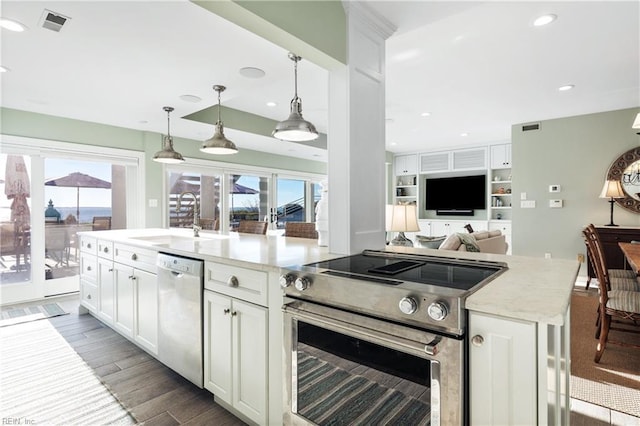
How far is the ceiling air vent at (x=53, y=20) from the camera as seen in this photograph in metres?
2.09

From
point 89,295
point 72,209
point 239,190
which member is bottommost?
point 89,295

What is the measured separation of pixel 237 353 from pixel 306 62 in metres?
2.42

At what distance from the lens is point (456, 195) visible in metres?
7.55

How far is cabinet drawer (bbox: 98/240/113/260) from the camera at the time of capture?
2924 mm

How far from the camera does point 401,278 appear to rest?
50.5 inches

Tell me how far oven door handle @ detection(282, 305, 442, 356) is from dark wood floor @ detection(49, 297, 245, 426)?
857 mm

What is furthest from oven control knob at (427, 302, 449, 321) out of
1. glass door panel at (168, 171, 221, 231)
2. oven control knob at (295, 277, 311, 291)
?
glass door panel at (168, 171, 221, 231)

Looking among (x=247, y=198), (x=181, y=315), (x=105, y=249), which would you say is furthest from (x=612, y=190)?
(x=105, y=249)

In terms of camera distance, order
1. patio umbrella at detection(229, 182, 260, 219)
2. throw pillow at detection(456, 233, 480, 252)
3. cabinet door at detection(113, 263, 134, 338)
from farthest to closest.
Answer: patio umbrella at detection(229, 182, 260, 219) → throw pillow at detection(456, 233, 480, 252) → cabinet door at detection(113, 263, 134, 338)

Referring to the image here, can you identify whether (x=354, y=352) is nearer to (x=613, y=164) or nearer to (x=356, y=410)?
(x=356, y=410)

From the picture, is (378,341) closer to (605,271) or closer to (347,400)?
(347,400)

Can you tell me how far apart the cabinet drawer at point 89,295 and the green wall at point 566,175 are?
228 inches

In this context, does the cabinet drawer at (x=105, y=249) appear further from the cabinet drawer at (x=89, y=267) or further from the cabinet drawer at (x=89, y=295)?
the cabinet drawer at (x=89, y=295)

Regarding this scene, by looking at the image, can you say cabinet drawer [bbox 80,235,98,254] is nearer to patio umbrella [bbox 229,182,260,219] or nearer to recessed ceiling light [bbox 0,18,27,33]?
recessed ceiling light [bbox 0,18,27,33]
